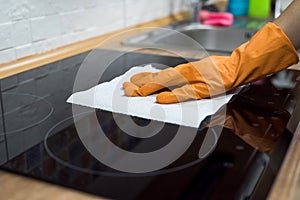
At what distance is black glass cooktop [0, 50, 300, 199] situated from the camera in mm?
477

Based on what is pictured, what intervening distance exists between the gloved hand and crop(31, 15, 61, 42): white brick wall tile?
431 mm

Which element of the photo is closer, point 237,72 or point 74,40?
point 237,72

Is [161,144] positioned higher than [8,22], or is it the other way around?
[8,22]

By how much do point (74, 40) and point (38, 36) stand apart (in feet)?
0.55

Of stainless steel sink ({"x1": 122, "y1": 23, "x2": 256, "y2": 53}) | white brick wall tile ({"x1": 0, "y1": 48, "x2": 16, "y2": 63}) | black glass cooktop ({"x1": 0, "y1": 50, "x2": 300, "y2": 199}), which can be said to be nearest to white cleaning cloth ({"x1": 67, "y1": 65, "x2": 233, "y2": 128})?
black glass cooktop ({"x1": 0, "y1": 50, "x2": 300, "y2": 199})

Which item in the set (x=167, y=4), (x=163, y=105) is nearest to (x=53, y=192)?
(x=163, y=105)

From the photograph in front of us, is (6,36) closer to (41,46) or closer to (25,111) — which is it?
(41,46)

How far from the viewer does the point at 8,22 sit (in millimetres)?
994

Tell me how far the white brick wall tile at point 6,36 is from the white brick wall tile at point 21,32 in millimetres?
13

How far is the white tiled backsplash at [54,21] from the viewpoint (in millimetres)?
1003

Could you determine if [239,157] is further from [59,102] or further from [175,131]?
[59,102]

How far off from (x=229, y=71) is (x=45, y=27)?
60 centimetres

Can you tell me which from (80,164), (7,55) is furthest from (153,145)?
(7,55)

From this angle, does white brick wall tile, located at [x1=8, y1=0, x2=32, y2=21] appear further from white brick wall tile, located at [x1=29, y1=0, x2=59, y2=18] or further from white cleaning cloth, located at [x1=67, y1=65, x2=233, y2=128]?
white cleaning cloth, located at [x1=67, y1=65, x2=233, y2=128]
